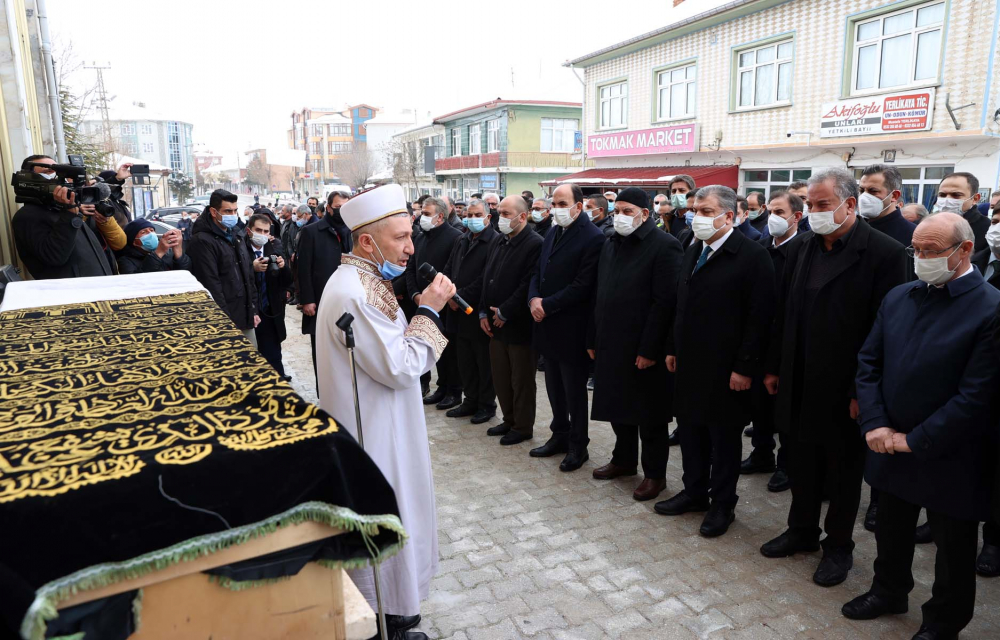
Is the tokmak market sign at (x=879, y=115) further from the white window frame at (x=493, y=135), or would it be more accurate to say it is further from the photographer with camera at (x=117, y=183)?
the white window frame at (x=493, y=135)

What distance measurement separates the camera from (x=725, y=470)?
425 centimetres

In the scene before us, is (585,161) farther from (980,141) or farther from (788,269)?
(788,269)

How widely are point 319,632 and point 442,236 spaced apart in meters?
5.44

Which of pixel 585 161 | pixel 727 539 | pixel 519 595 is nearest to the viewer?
pixel 519 595

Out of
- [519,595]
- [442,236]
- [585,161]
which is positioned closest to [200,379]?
[519,595]

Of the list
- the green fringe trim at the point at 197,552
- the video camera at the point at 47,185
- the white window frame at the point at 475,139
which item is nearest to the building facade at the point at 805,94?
the video camera at the point at 47,185

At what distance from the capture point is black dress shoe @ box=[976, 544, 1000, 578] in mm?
3742

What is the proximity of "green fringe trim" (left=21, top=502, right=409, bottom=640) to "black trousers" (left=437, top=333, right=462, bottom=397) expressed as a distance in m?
5.03

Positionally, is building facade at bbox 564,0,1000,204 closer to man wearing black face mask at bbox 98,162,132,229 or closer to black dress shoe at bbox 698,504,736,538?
black dress shoe at bbox 698,504,736,538

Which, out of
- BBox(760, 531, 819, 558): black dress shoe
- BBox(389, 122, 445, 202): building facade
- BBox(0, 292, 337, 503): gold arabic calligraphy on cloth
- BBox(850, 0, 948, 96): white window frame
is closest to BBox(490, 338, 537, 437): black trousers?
BBox(760, 531, 819, 558): black dress shoe

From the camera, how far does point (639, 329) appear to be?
4.74 metres

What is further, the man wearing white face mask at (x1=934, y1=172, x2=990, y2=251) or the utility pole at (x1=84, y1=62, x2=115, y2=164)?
the utility pole at (x1=84, y1=62, x2=115, y2=164)

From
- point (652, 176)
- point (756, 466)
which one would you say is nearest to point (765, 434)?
point (756, 466)

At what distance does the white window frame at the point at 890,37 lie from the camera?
40.1 feet
